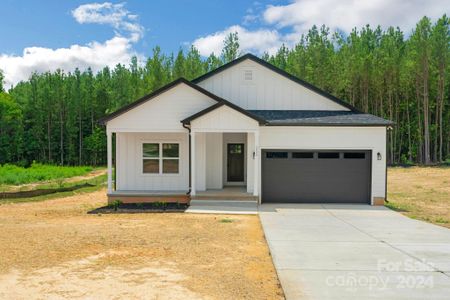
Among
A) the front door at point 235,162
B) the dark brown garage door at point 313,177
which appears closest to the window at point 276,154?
the dark brown garage door at point 313,177

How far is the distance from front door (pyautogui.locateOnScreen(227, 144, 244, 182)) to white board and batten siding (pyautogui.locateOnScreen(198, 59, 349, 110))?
195 centimetres

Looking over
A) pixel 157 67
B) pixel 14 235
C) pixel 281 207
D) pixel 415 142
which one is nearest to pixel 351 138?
pixel 281 207

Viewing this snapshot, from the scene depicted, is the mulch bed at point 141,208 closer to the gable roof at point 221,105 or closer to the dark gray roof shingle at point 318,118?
the gable roof at point 221,105

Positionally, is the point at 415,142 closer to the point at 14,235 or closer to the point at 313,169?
the point at 313,169

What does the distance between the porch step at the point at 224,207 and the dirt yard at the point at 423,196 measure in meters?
5.48

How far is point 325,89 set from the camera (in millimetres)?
36031

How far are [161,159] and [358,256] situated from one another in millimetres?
10290

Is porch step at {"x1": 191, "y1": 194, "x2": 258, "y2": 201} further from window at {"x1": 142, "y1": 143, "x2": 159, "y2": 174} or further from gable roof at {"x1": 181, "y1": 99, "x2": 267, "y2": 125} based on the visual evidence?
gable roof at {"x1": 181, "y1": 99, "x2": 267, "y2": 125}

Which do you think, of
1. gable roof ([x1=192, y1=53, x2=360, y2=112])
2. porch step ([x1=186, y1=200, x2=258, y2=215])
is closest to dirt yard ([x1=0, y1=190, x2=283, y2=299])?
porch step ([x1=186, y1=200, x2=258, y2=215])

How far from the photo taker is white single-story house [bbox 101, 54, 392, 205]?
568 inches

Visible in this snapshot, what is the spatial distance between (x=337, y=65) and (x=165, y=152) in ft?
82.3

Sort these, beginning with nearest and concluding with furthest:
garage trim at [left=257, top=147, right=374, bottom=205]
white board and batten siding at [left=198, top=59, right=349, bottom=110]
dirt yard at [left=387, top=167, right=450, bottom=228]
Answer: dirt yard at [left=387, top=167, right=450, bottom=228]
garage trim at [left=257, top=147, right=374, bottom=205]
white board and batten siding at [left=198, top=59, right=349, bottom=110]

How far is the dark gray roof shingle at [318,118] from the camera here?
48.0 ft

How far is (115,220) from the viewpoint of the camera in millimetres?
11328
